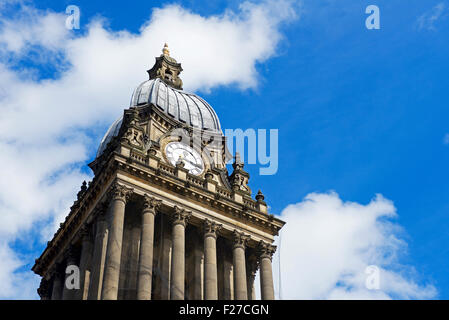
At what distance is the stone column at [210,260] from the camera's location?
4362 cm

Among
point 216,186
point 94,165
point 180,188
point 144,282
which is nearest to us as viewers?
point 144,282

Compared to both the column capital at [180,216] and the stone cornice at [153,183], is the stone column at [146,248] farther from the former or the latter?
the stone cornice at [153,183]

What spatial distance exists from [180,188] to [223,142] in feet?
46.9

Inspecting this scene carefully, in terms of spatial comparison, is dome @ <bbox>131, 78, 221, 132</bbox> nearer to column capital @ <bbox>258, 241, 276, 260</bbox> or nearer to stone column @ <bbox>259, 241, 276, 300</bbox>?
column capital @ <bbox>258, 241, 276, 260</bbox>

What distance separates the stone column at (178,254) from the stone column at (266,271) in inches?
260

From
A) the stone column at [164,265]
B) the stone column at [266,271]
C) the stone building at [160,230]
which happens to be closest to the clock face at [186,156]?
the stone building at [160,230]

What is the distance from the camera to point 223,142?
6019 cm

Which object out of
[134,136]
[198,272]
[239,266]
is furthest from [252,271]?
[134,136]

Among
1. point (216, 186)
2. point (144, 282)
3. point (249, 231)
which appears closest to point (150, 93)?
point (216, 186)

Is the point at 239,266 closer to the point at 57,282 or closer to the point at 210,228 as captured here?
the point at 210,228

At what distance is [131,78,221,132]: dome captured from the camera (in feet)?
194

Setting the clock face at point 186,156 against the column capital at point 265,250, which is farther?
the clock face at point 186,156
